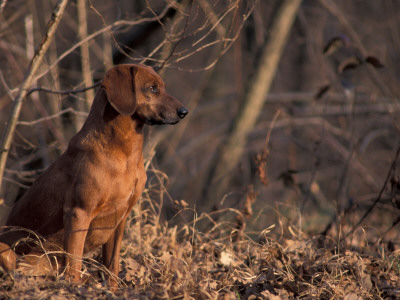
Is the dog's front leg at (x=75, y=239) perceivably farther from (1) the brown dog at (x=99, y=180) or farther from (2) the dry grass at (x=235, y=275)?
(2) the dry grass at (x=235, y=275)

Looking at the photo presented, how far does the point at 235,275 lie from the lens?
3.67 metres

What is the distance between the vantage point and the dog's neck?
11.1ft

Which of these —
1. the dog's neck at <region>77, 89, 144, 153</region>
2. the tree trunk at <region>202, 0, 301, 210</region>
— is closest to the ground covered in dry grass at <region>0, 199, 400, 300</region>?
the dog's neck at <region>77, 89, 144, 153</region>

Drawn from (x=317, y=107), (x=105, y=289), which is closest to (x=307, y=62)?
(x=317, y=107)

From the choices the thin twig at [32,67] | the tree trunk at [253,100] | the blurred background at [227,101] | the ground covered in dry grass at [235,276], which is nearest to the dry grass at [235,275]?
the ground covered in dry grass at [235,276]

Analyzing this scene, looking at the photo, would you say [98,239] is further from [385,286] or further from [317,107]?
[317,107]

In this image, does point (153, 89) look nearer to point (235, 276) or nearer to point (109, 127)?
point (109, 127)

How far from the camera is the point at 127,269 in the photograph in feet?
12.0

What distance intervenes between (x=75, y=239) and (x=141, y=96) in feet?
3.70

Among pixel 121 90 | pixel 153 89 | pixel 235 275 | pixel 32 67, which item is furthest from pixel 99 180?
pixel 235 275

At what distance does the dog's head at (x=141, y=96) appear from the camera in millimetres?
3320

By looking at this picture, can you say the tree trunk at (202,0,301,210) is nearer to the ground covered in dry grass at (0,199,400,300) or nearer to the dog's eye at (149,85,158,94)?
the ground covered in dry grass at (0,199,400,300)

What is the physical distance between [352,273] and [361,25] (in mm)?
7573

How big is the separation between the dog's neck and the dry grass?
2.53 feet
